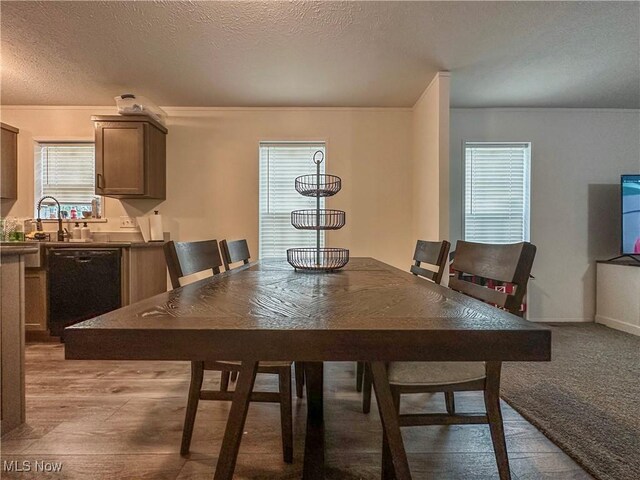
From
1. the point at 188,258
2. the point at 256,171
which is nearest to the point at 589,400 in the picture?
the point at 188,258

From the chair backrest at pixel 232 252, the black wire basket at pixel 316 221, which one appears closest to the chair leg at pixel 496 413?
the black wire basket at pixel 316 221

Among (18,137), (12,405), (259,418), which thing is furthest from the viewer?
(18,137)

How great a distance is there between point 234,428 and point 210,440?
3.07 ft

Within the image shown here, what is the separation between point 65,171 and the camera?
3764 mm

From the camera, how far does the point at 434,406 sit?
1.93 metres

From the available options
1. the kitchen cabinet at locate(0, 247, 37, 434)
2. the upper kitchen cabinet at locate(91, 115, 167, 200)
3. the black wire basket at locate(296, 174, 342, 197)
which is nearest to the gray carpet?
the black wire basket at locate(296, 174, 342, 197)

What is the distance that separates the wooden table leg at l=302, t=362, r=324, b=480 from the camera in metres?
1.20

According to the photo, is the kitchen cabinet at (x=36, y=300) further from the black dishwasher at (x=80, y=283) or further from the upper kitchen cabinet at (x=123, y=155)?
the upper kitchen cabinet at (x=123, y=155)

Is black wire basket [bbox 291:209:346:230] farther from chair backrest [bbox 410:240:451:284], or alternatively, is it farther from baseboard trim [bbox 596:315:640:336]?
baseboard trim [bbox 596:315:640:336]

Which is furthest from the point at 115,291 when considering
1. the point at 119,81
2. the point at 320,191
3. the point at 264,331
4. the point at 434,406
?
the point at 264,331

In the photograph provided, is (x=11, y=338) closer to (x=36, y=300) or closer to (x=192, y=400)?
(x=192, y=400)

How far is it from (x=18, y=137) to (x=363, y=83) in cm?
376

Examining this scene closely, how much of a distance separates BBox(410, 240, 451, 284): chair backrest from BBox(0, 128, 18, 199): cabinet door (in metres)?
4.19

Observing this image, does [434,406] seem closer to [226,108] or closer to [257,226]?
[257,226]
